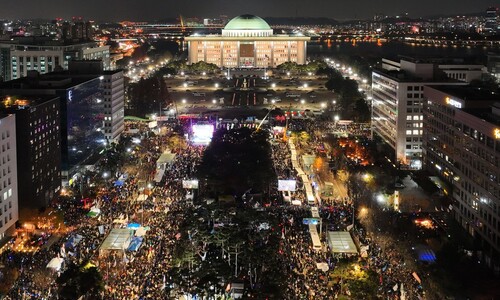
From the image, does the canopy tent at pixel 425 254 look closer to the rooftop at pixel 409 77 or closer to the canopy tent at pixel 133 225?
the canopy tent at pixel 133 225

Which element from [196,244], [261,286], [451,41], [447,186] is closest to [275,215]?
[196,244]

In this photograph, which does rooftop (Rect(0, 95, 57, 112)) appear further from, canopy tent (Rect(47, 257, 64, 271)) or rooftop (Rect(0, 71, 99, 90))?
canopy tent (Rect(47, 257, 64, 271))

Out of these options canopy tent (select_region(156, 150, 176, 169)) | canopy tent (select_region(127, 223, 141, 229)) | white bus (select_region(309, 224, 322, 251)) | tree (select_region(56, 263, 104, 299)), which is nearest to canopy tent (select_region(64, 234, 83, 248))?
canopy tent (select_region(127, 223, 141, 229))

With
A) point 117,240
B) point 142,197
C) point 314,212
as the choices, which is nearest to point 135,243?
point 117,240

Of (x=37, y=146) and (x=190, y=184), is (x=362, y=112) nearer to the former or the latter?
(x=190, y=184)

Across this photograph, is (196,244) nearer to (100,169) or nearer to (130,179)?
(130,179)
